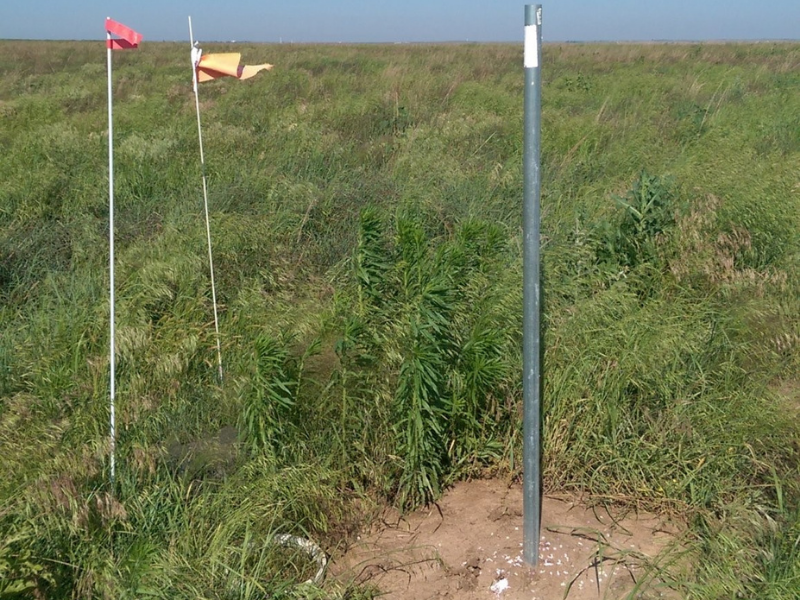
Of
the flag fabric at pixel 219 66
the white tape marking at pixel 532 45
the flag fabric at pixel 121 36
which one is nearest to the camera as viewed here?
the white tape marking at pixel 532 45

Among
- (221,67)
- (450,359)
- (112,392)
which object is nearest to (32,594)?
(112,392)

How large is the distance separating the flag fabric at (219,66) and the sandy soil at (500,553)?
2.68 m

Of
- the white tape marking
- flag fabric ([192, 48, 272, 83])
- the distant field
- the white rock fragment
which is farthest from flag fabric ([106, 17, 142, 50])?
the white rock fragment

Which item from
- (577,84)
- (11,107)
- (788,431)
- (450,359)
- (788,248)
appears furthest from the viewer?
(577,84)

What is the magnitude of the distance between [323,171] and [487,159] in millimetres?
1782

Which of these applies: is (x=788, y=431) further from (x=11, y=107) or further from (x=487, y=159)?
(x=11, y=107)

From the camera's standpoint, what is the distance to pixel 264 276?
5.31 m

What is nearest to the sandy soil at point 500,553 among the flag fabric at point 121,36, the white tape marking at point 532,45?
the white tape marking at point 532,45

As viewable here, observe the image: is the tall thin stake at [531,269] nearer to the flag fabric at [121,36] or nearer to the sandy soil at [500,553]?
the sandy soil at [500,553]

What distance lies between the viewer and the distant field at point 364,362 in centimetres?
284

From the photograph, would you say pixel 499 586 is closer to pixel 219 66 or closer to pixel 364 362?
pixel 364 362

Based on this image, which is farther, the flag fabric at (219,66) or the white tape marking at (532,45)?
the flag fabric at (219,66)

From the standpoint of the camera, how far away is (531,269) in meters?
2.62

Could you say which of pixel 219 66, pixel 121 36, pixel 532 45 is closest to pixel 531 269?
pixel 532 45
